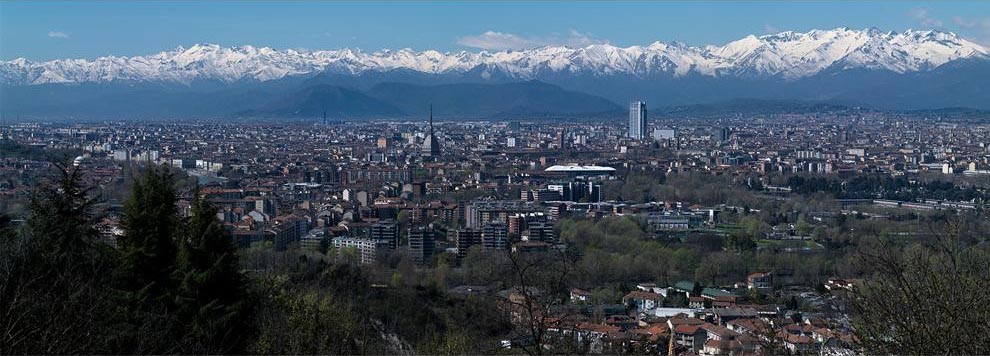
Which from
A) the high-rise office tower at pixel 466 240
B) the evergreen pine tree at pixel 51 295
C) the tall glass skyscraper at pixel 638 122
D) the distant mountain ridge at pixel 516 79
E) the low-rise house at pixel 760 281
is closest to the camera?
the evergreen pine tree at pixel 51 295

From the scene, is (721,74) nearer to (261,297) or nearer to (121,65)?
(121,65)

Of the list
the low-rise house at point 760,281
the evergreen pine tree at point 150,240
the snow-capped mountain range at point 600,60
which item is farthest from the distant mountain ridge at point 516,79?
the evergreen pine tree at point 150,240

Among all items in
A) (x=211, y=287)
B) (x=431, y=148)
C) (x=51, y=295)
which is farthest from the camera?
(x=431, y=148)

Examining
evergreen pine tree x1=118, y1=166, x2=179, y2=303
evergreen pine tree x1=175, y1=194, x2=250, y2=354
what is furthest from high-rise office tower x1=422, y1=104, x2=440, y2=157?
evergreen pine tree x1=175, y1=194, x2=250, y2=354

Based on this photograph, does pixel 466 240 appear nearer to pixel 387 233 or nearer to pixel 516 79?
pixel 387 233

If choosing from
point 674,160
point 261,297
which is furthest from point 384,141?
point 261,297

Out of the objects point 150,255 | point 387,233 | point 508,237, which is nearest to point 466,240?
point 387,233

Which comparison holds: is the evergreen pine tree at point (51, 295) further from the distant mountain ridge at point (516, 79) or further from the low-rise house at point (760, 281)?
the distant mountain ridge at point (516, 79)
